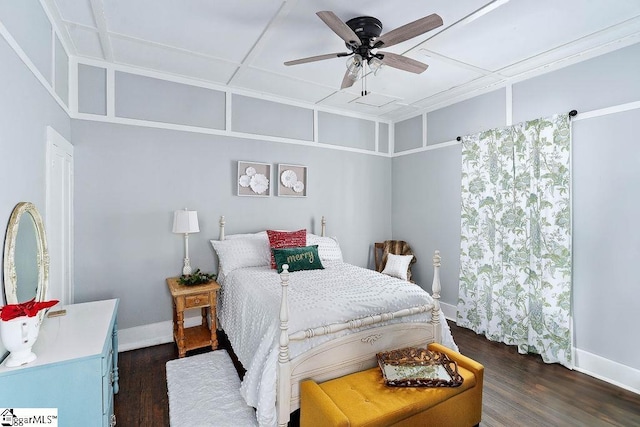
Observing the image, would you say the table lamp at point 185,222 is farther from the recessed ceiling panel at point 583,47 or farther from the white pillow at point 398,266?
the recessed ceiling panel at point 583,47

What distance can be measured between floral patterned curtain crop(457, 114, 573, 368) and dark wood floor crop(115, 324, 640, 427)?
30 cm

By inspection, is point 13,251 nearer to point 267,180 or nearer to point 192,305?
point 192,305

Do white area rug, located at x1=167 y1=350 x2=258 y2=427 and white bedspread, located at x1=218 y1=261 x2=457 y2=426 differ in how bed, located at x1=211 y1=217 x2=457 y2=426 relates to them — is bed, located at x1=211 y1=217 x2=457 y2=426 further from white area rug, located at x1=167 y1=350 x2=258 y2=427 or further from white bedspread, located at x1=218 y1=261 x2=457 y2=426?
white area rug, located at x1=167 y1=350 x2=258 y2=427

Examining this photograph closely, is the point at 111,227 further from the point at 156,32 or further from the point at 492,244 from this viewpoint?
the point at 492,244

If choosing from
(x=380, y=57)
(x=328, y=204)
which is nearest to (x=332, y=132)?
(x=328, y=204)

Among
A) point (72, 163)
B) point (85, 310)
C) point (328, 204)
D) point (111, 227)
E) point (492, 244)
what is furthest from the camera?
point (328, 204)

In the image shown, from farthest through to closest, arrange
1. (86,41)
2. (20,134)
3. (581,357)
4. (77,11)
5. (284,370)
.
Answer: (581,357)
(86,41)
(77,11)
(284,370)
(20,134)

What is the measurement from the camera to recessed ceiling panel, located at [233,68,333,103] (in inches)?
131

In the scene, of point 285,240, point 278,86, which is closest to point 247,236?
point 285,240

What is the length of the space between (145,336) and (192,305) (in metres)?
0.78

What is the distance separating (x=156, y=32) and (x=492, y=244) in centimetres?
387

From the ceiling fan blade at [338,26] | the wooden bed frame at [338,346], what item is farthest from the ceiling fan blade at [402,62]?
the wooden bed frame at [338,346]

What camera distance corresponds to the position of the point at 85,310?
217cm

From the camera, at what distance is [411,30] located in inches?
77.2
